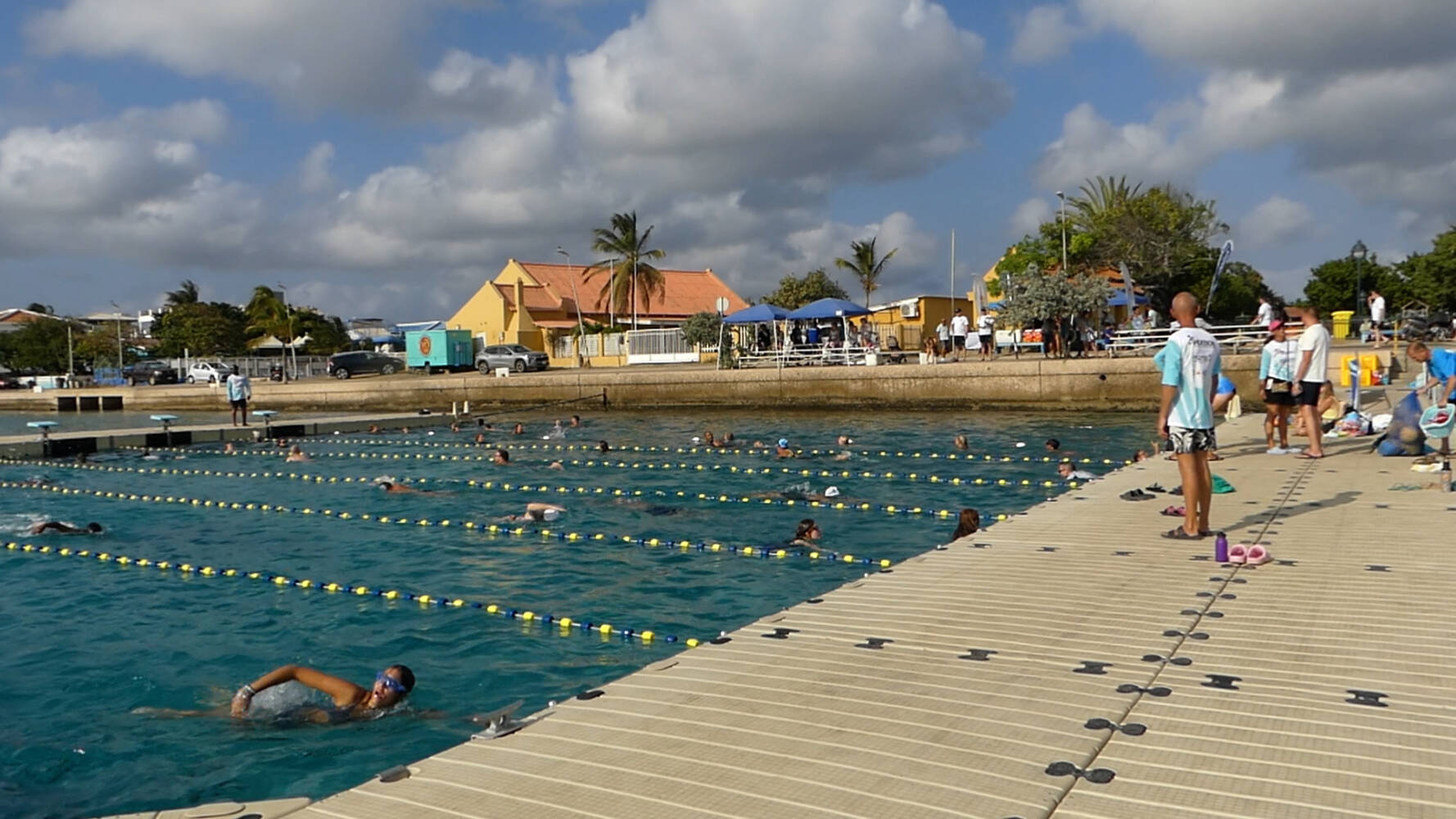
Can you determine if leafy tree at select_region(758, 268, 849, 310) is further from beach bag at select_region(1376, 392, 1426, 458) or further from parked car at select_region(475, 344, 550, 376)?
beach bag at select_region(1376, 392, 1426, 458)

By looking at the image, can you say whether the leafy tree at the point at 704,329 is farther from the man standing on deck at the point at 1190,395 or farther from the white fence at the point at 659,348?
the man standing on deck at the point at 1190,395

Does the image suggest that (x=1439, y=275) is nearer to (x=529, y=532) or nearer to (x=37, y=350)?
(x=529, y=532)

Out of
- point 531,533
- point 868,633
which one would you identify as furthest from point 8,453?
point 868,633

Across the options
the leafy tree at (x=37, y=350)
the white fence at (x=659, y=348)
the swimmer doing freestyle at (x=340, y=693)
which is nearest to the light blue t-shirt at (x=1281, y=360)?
the swimmer doing freestyle at (x=340, y=693)

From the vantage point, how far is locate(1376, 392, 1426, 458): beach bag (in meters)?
12.4

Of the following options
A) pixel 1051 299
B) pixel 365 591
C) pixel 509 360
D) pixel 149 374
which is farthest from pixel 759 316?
pixel 149 374

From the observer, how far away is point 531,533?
13.6 m

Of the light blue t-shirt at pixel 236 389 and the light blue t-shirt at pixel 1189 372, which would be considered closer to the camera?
the light blue t-shirt at pixel 1189 372

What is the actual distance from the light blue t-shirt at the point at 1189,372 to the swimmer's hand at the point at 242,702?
6.87 metres

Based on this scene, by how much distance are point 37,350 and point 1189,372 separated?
3456 inches

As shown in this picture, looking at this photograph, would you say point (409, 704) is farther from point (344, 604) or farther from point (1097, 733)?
point (1097, 733)

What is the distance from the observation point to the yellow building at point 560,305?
2242 inches

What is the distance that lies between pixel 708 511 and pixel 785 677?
9.87m

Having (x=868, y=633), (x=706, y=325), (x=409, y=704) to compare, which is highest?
(x=706, y=325)
